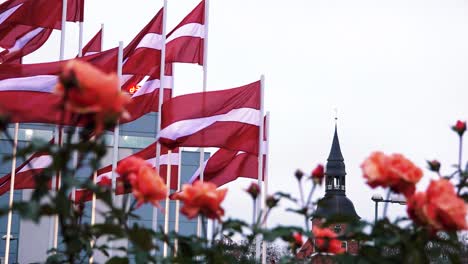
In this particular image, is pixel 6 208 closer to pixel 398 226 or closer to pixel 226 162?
pixel 398 226

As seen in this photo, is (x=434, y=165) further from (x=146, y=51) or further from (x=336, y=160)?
(x=336, y=160)

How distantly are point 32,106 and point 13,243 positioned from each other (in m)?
42.1

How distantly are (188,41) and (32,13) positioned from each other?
10.9 ft

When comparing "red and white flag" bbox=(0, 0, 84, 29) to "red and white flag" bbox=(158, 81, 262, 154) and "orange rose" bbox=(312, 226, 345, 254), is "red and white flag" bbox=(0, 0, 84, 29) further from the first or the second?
"orange rose" bbox=(312, 226, 345, 254)

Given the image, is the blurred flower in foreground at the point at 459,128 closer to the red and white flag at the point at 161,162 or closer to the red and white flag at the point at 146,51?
the red and white flag at the point at 146,51

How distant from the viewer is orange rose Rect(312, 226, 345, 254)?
3.79 meters

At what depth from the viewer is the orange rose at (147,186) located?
328 centimetres

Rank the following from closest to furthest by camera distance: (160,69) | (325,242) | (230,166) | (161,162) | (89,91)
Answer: (89,91)
(325,242)
(160,69)
(230,166)
(161,162)

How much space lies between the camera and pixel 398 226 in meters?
3.30

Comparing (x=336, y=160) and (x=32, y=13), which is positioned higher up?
(x=336, y=160)

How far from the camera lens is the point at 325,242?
380cm

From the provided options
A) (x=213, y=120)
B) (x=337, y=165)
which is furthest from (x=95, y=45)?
(x=337, y=165)

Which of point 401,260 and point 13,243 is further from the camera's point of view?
point 13,243

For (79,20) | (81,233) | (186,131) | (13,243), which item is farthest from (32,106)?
(13,243)
